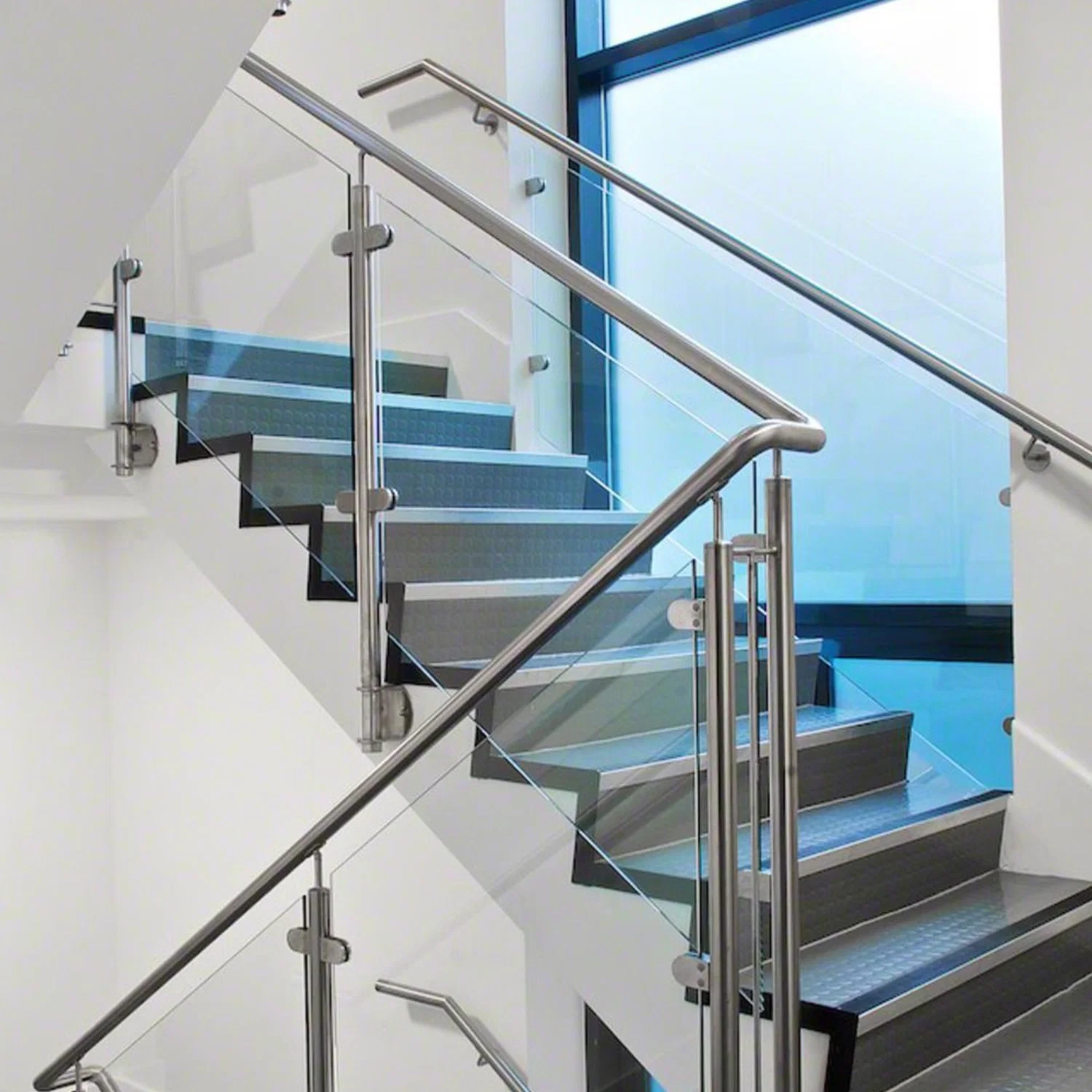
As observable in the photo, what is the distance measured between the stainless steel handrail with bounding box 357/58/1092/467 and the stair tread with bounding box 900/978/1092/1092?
1144 mm

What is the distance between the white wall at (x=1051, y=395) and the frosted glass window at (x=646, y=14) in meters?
1.25

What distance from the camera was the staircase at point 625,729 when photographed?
86.0 inches

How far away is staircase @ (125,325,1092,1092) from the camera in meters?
2.18

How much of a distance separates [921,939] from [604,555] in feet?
3.27

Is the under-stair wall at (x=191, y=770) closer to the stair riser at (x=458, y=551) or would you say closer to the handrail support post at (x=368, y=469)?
the handrail support post at (x=368, y=469)

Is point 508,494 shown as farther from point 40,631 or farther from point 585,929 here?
point 40,631

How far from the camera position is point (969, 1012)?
8.16ft

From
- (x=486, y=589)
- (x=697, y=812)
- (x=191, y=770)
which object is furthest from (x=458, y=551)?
(x=191, y=770)

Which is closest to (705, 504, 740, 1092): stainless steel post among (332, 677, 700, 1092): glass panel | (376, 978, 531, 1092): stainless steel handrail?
(332, 677, 700, 1092): glass panel

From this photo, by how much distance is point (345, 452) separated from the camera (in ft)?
9.81

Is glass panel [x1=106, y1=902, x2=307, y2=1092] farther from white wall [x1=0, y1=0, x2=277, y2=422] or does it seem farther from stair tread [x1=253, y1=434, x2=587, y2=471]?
white wall [x1=0, y1=0, x2=277, y2=422]

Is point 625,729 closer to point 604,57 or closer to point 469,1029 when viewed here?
point 469,1029

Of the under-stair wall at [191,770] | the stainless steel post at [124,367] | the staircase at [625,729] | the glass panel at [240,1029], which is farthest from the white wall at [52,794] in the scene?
the glass panel at [240,1029]

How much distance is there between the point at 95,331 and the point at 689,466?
1.60m
